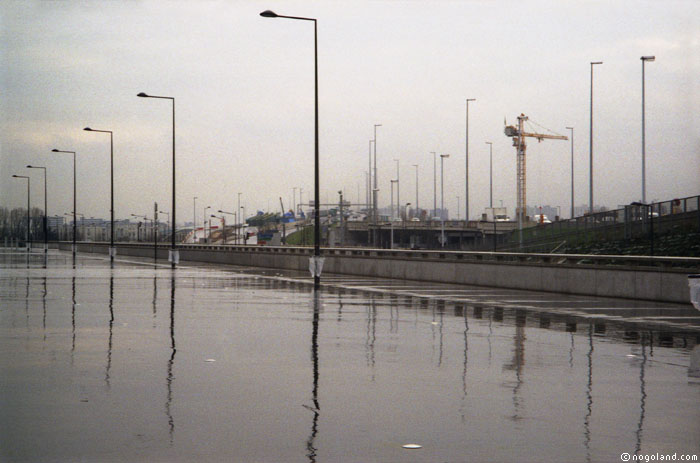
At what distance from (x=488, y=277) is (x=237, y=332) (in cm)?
1992

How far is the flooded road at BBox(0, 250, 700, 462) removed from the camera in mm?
8141

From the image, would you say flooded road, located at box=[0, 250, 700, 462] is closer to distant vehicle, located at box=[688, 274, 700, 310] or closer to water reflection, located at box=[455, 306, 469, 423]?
water reflection, located at box=[455, 306, 469, 423]

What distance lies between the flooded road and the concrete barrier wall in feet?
13.9

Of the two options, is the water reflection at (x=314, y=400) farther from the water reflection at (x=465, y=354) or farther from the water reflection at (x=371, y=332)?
the water reflection at (x=465, y=354)

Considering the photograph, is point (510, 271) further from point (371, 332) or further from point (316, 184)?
point (371, 332)

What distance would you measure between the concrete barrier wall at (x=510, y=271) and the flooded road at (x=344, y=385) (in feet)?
13.9

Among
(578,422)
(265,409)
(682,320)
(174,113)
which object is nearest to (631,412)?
(578,422)

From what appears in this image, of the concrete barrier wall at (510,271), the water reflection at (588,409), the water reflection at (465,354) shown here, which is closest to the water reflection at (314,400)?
the water reflection at (465,354)

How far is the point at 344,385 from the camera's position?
454 inches

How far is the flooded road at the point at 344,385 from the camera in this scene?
26.7ft

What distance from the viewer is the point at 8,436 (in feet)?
27.8

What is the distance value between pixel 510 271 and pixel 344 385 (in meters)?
24.2

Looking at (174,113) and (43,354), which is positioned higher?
(174,113)

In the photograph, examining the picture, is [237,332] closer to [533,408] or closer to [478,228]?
[533,408]
